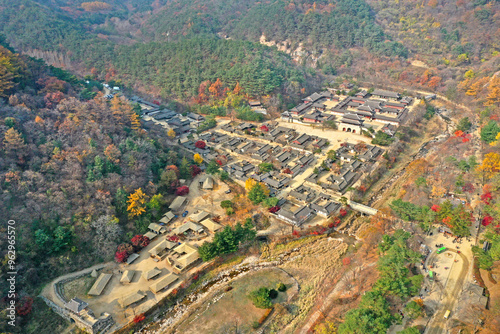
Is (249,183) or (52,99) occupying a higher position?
(52,99)

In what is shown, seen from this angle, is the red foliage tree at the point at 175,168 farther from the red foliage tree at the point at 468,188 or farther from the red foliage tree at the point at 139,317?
the red foliage tree at the point at 468,188

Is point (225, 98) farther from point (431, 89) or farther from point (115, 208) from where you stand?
point (431, 89)

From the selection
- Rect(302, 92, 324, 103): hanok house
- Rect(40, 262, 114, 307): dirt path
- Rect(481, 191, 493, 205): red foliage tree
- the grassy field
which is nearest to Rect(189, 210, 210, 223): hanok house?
the grassy field

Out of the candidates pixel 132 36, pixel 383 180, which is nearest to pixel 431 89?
pixel 383 180

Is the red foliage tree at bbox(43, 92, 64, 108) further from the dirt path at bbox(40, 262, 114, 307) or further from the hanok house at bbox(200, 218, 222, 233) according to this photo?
the hanok house at bbox(200, 218, 222, 233)

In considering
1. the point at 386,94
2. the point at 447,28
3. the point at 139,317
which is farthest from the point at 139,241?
the point at 447,28

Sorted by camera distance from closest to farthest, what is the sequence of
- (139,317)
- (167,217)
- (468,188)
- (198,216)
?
(139,317), (198,216), (167,217), (468,188)

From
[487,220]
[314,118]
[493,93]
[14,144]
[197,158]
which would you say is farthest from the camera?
[314,118]

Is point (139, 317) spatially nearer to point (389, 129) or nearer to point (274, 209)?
point (274, 209)
